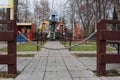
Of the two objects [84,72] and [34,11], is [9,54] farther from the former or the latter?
[34,11]

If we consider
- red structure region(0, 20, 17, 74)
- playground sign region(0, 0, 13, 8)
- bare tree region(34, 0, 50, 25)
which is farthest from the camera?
bare tree region(34, 0, 50, 25)

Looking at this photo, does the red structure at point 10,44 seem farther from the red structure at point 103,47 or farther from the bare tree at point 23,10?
the bare tree at point 23,10

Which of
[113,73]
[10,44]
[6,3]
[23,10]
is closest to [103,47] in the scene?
[113,73]

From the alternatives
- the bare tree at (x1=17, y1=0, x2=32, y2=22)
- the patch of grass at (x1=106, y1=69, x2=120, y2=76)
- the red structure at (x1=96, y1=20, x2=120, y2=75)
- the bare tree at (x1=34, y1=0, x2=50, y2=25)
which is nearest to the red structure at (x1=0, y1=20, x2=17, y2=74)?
the red structure at (x1=96, y1=20, x2=120, y2=75)

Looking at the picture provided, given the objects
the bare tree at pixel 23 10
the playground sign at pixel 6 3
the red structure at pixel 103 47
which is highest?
the bare tree at pixel 23 10

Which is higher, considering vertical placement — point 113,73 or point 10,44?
point 10,44

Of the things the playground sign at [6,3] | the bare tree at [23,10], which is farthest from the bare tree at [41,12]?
the playground sign at [6,3]

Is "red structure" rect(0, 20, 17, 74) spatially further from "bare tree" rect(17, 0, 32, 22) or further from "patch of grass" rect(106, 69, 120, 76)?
"bare tree" rect(17, 0, 32, 22)

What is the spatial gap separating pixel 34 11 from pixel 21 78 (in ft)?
214

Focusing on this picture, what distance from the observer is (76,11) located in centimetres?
5978

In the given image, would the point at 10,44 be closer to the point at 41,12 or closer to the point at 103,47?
the point at 103,47

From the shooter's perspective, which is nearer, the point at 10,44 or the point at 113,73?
the point at 10,44

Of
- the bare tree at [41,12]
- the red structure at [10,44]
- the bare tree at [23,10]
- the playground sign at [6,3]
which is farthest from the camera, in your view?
the bare tree at [41,12]

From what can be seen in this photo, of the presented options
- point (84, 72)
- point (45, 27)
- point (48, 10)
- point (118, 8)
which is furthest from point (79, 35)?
point (84, 72)
